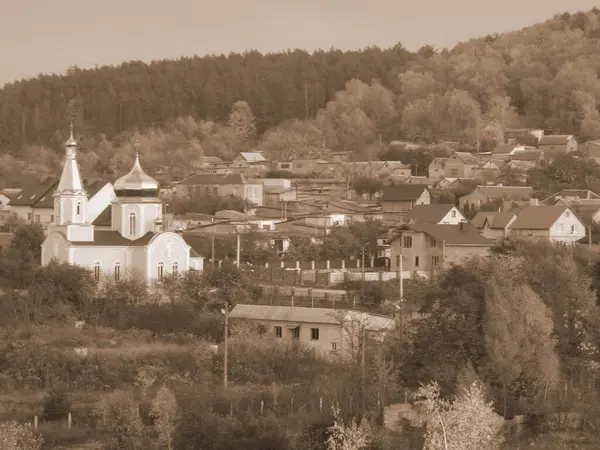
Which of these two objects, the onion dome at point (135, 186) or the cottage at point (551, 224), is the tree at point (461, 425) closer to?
the onion dome at point (135, 186)

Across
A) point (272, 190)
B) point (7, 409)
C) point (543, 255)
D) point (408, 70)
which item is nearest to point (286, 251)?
point (543, 255)

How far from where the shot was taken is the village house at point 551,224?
3100cm

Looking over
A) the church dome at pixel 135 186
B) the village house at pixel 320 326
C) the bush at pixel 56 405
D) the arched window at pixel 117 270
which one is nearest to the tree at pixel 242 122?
the church dome at pixel 135 186

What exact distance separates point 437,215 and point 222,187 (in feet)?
29.7

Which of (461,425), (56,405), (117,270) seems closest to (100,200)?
(117,270)

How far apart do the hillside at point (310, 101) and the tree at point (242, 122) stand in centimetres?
8

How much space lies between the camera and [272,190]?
40.1 m

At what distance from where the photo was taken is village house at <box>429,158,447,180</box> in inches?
1700

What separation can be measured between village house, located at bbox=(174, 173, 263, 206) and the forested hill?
2072 cm

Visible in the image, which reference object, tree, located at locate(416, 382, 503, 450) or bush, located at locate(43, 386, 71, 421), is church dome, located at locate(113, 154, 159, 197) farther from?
tree, located at locate(416, 382, 503, 450)

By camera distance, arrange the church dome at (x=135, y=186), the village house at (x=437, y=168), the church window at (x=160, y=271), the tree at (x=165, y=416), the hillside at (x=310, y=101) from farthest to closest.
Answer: the hillside at (x=310, y=101)
the village house at (x=437, y=168)
the church dome at (x=135, y=186)
the church window at (x=160, y=271)
the tree at (x=165, y=416)

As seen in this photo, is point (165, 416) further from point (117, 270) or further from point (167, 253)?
point (167, 253)

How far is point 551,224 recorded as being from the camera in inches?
1221

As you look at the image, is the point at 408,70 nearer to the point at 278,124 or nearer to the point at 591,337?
the point at 278,124
